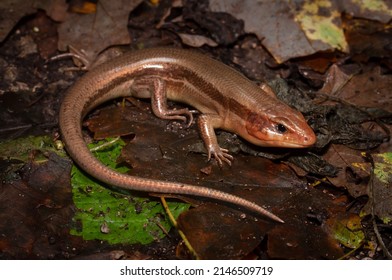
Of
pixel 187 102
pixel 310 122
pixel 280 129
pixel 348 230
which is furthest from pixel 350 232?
pixel 187 102

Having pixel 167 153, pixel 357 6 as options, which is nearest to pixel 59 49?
pixel 167 153

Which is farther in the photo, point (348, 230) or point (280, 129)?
point (280, 129)

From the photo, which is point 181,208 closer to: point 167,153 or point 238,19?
point 167,153

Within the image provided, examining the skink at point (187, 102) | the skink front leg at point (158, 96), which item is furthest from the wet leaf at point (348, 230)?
the skink front leg at point (158, 96)

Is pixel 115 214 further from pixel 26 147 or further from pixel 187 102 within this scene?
pixel 187 102

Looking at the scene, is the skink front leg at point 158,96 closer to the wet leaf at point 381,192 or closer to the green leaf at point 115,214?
the green leaf at point 115,214

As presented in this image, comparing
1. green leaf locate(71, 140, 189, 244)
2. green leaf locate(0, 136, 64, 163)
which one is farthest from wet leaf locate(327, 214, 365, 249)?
green leaf locate(0, 136, 64, 163)

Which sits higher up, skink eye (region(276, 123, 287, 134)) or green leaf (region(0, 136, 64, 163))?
skink eye (region(276, 123, 287, 134))

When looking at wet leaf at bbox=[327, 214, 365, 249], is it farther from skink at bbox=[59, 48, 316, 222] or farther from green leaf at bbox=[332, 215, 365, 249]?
skink at bbox=[59, 48, 316, 222]
